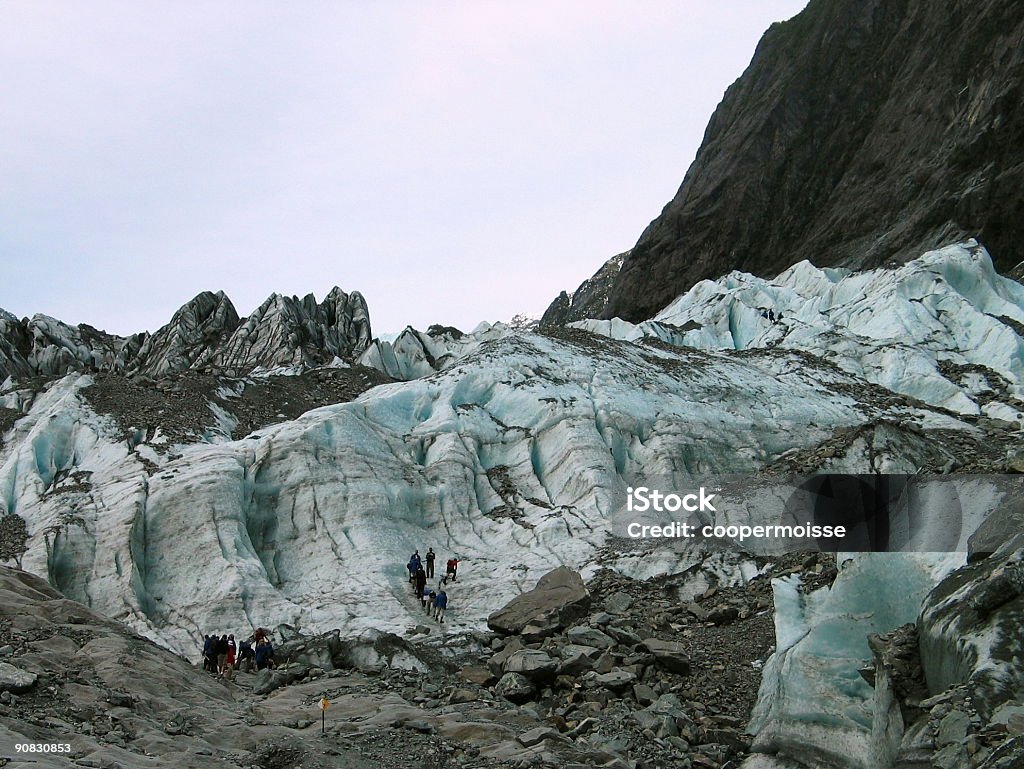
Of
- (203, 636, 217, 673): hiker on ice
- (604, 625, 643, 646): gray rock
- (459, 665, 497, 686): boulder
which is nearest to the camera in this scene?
(459, 665, 497, 686): boulder

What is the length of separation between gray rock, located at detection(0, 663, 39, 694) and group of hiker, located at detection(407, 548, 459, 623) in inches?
365

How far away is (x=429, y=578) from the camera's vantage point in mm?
21250

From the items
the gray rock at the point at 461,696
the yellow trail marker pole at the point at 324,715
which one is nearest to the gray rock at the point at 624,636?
the gray rock at the point at 461,696

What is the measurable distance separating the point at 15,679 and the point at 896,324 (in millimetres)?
38201

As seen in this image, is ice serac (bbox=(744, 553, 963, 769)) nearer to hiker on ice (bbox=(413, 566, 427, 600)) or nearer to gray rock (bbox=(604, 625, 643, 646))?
gray rock (bbox=(604, 625, 643, 646))

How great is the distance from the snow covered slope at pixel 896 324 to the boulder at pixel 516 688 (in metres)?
22.6

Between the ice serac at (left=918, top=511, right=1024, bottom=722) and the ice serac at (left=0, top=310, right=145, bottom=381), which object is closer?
the ice serac at (left=918, top=511, right=1024, bottom=722)

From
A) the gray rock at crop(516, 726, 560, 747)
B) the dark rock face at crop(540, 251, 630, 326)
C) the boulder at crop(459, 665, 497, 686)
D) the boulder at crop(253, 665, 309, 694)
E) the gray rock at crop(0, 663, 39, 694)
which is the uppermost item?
the dark rock face at crop(540, 251, 630, 326)

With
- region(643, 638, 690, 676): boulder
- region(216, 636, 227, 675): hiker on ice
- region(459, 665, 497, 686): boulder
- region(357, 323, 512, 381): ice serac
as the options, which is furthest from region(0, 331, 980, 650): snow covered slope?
region(357, 323, 512, 381): ice serac

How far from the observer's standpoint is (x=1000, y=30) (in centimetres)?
6938

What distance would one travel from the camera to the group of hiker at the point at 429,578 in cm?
1912

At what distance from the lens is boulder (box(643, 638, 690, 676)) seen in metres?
15.0

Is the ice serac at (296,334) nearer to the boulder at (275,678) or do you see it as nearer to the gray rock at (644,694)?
the boulder at (275,678)

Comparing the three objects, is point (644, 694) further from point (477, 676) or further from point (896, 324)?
point (896, 324)
